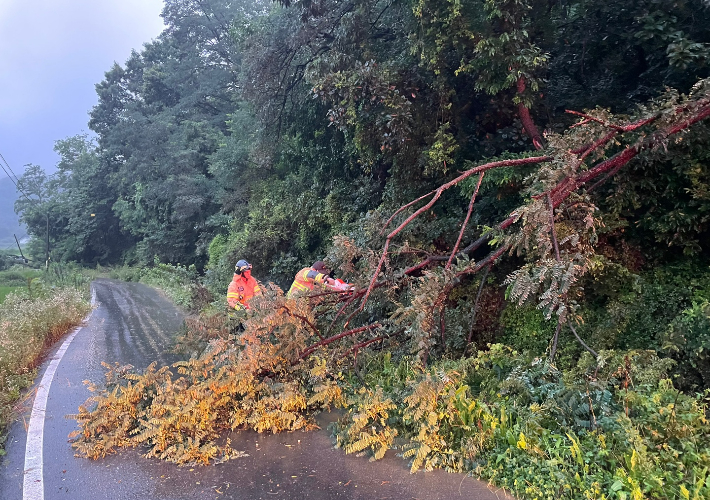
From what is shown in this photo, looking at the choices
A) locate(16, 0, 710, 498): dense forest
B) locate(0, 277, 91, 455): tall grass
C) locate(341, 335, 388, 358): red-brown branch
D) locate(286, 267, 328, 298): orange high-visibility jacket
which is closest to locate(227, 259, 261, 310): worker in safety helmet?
locate(286, 267, 328, 298): orange high-visibility jacket

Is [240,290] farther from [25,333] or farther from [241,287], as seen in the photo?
[25,333]

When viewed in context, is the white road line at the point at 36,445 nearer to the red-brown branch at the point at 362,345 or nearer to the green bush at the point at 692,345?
the red-brown branch at the point at 362,345

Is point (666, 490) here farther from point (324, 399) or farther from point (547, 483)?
point (324, 399)

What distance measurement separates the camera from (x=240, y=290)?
7703 millimetres

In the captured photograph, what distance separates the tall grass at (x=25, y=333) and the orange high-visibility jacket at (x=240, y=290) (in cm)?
294

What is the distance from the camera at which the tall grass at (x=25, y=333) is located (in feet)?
21.4

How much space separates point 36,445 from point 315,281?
3.70 meters

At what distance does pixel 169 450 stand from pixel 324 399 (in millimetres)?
1671

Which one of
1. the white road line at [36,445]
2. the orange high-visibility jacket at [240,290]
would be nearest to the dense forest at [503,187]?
the orange high-visibility jacket at [240,290]

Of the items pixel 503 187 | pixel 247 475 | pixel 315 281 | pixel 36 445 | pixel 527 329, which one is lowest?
pixel 527 329

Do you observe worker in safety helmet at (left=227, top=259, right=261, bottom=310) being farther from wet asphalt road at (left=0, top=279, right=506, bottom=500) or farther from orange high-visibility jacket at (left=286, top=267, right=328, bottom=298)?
wet asphalt road at (left=0, top=279, right=506, bottom=500)

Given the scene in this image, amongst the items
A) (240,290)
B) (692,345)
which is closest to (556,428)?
(692,345)

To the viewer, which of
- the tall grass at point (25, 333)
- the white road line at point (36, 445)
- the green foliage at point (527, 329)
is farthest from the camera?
the green foliage at point (527, 329)

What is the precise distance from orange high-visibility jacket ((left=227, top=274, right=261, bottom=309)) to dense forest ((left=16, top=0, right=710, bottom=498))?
130 centimetres
